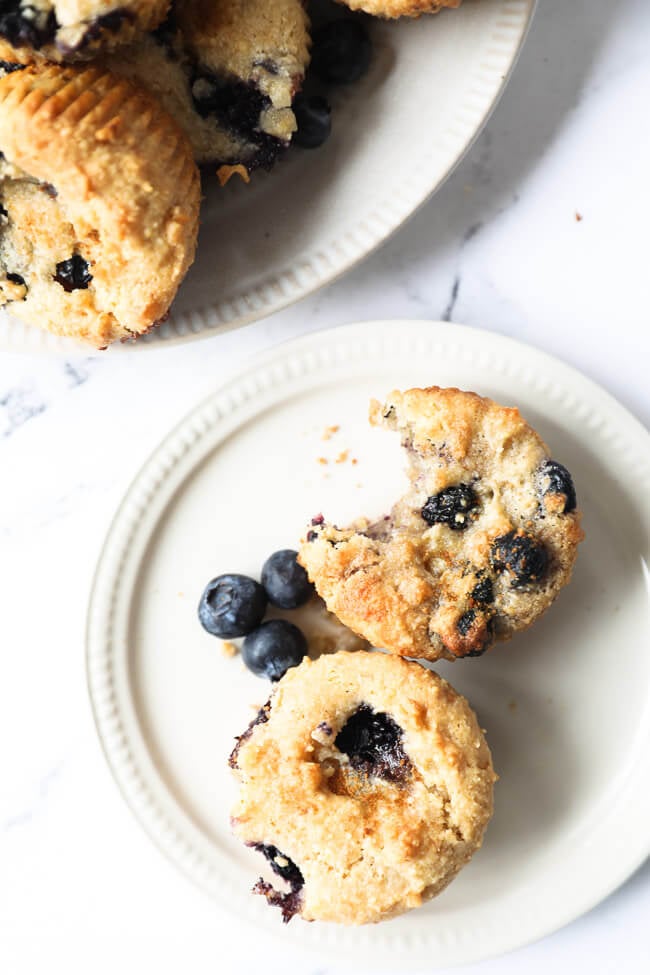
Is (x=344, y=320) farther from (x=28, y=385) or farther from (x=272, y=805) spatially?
(x=272, y=805)

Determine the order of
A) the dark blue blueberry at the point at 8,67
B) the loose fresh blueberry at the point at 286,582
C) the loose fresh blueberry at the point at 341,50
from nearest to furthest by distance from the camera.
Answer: the dark blue blueberry at the point at 8,67 → the loose fresh blueberry at the point at 341,50 → the loose fresh blueberry at the point at 286,582

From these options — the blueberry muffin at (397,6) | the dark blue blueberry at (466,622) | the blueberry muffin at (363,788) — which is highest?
the blueberry muffin at (397,6)

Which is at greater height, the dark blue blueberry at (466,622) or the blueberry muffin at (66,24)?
the blueberry muffin at (66,24)

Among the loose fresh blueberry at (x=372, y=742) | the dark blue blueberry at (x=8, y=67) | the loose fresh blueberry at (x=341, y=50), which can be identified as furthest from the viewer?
the loose fresh blueberry at (x=341, y=50)

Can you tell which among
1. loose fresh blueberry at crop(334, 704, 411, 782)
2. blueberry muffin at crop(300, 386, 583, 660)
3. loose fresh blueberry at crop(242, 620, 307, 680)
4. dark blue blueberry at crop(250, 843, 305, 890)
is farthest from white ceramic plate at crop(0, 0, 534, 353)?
dark blue blueberry at crop(250, 843, 305, 890)

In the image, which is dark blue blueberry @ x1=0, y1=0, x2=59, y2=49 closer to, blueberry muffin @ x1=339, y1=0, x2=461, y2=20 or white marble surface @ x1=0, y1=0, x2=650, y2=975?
blueberry muffin @ x1=339, y1=0, x2=461, y2=20

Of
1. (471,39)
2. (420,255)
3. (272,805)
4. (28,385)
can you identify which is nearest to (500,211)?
(420,255)

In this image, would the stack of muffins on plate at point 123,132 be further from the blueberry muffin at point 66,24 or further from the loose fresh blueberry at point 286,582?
the loose fresh blueberry at point 286,582

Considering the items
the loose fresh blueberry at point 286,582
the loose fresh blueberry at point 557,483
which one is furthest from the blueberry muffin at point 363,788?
the loose fresh blueberry at point 557,483
